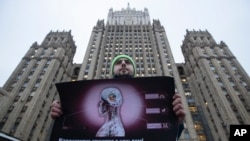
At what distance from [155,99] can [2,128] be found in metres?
55.9

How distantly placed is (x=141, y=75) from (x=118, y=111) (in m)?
72.4

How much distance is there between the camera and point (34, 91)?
62.8 meters

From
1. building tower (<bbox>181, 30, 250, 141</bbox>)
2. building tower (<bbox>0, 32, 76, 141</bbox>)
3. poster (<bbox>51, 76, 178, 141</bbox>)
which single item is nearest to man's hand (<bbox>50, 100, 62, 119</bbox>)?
poster (<bbox>51, 76, 178, 141</bbox>)

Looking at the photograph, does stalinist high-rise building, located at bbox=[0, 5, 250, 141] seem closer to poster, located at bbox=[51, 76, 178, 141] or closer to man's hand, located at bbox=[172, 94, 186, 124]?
poster, located at bbox=[51, 76, 178, 141]

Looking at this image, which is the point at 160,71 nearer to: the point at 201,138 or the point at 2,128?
the point at 201,138

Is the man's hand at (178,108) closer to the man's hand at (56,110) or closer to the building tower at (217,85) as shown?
the man's hand at (56,110)

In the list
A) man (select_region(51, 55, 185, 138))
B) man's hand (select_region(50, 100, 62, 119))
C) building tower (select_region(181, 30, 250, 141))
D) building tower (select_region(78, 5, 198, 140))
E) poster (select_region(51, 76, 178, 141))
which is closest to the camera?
poster (select_region(51, 76, 178, 141))

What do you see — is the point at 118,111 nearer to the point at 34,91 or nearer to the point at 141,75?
the point at 34,91

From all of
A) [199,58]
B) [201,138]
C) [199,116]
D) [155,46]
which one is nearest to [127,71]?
[201,138]

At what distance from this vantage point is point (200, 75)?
2990 inches

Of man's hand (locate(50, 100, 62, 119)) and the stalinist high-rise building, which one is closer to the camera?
man's hand (locate(50, 100, 62, 119))

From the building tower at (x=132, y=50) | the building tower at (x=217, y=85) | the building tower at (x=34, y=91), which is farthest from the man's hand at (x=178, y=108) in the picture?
the building tower at (x=132, y=50)

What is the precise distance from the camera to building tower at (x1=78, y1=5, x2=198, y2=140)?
7794 cm

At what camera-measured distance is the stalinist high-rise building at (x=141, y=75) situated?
55.3 m
